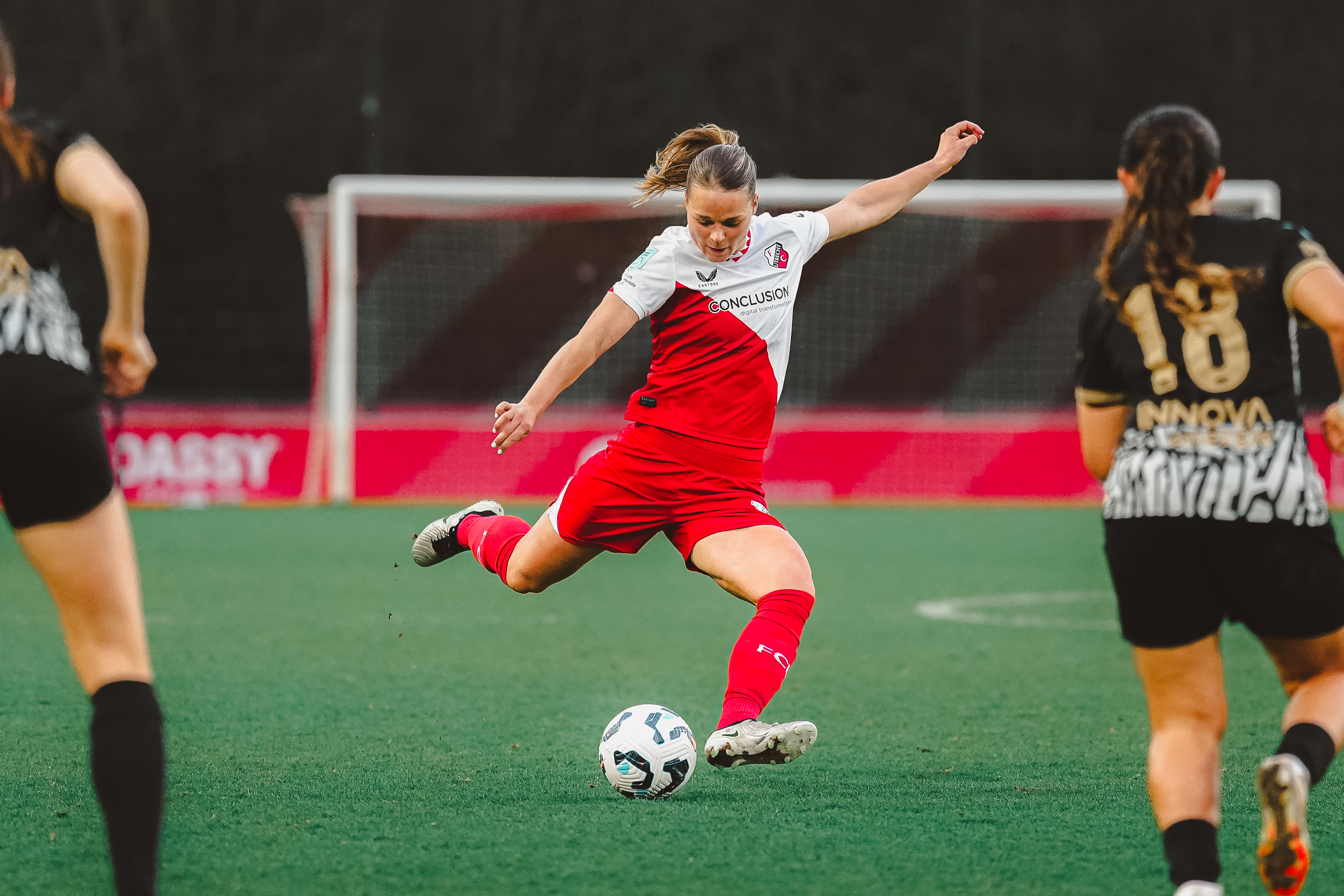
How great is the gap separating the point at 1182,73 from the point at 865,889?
2579 centimetres

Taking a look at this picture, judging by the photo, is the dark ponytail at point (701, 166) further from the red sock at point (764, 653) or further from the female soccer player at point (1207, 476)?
the female soccer player at point (1207, 476)

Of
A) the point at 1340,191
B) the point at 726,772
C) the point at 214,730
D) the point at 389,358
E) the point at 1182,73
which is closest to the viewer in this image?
the point at 726,772

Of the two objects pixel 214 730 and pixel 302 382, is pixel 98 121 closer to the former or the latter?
pixel 302 382

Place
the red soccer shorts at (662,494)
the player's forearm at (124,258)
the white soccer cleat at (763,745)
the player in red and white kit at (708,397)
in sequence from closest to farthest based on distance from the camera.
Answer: the player's forearm at (124,258) → the white soccer cleat at (763,745) → the player in red and white kit at (708,397) → the red soccer shorts at (662,494)

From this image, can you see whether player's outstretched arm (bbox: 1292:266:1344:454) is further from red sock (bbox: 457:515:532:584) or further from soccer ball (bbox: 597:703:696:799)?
red sock (bbox: 457:515:532:584)

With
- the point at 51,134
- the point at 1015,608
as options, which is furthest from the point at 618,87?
the point at 51,134

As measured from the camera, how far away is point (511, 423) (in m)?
4.52

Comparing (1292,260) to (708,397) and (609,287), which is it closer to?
(708,397)

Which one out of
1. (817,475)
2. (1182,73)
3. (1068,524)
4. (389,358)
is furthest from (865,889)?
(1182,73)

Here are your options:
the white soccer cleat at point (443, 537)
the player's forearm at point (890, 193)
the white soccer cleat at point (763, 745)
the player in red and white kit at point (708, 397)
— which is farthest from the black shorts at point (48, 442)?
the player's forearm at point (890, 193)

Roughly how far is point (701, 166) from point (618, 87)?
22954 mm

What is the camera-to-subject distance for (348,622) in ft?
28.5

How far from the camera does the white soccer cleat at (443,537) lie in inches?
234

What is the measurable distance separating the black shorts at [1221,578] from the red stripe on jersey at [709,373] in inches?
65.5
